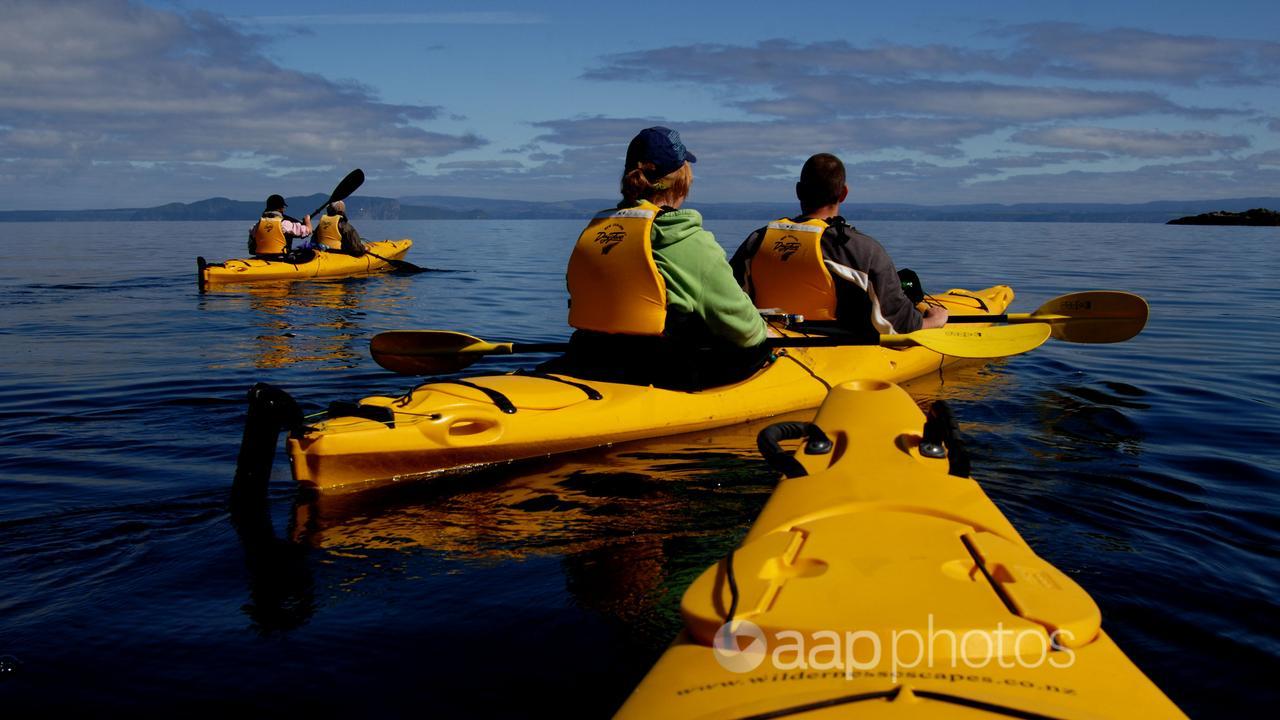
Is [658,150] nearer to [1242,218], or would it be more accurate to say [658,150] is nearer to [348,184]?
[348,184]

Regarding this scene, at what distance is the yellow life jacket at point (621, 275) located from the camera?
16.3ft

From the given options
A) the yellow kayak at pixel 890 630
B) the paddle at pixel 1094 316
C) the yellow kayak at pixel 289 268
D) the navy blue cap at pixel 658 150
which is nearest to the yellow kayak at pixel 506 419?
the navy blue cap at pixel 658 150

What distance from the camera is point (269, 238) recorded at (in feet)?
59.5

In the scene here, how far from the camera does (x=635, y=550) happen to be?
383 cm

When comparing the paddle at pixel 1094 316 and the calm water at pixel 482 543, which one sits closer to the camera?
the calm water at pixel 482 543

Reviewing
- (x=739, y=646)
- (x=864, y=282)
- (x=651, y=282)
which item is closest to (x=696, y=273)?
(x=651, y=282)

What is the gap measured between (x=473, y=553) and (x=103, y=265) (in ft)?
77.0

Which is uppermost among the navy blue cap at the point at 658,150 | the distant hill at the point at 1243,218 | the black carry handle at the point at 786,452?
the distant hill at the point at 1243,218

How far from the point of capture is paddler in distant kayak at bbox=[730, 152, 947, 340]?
6.30 meters

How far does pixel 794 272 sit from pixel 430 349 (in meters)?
2.59

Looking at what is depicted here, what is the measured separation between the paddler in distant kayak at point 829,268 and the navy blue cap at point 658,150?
4.93 feet

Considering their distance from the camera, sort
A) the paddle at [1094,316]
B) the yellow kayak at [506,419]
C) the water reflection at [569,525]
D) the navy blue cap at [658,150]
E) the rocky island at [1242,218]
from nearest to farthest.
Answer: the water reflection at [569,525]
the yellow kayak at [506,419]
the navy blue cap at [658,150]
the paddle at [1094,316]
the rocky island at [1242,218]

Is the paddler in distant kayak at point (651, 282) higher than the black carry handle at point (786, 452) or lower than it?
higher

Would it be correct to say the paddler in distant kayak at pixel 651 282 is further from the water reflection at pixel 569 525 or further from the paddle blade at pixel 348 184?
the paddle blade at pixel 348 184
